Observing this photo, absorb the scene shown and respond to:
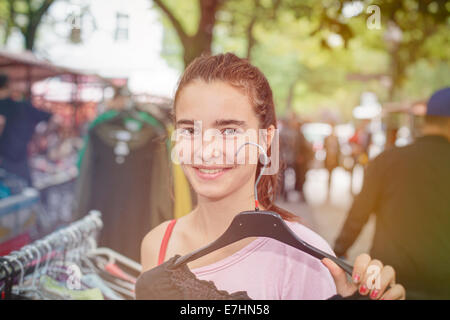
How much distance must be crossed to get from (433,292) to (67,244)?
150 centimetres

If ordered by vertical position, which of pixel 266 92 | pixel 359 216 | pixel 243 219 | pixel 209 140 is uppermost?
pixel 266 92

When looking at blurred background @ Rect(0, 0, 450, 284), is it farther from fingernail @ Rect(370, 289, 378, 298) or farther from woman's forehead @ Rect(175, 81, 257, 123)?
fingernail @ Rect(370, 289, 378, 298)

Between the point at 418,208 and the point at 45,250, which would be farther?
the point at 418,208

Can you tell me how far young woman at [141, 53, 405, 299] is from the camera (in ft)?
4.54

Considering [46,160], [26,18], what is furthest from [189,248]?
[46,160]

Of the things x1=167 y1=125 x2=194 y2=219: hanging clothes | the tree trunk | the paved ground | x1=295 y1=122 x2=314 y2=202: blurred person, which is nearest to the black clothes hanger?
x1=167 y1=125 x2=194 y2=219: hanging clothes

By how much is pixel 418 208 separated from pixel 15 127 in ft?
7.64

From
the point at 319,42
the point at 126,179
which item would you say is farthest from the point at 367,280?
the point at 126,179

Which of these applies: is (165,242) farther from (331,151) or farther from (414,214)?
(331,151)

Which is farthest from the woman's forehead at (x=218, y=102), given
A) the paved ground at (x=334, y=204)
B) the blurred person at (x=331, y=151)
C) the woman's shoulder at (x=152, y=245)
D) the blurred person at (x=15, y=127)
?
the blurred person at (x=15, y=127)

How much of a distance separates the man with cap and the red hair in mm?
594

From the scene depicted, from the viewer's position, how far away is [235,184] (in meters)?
1.44

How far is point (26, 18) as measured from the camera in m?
1.79

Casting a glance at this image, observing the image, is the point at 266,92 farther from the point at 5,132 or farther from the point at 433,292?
the point at 5,132
